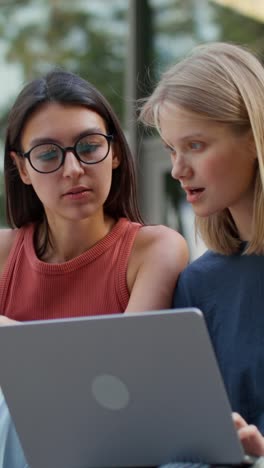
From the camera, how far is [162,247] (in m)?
1.71

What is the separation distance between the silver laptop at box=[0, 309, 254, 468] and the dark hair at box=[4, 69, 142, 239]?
2.01ft

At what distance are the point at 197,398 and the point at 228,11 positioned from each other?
138 inches

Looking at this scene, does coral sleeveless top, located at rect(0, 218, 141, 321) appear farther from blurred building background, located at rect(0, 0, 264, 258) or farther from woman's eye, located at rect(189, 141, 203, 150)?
blurred building background, located at rect(0, 0, 264, 258)

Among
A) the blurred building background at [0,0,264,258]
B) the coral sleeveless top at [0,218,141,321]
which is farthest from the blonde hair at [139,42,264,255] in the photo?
the blurred building background at [0,0,264,258]

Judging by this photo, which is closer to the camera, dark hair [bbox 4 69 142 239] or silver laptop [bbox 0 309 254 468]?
silver laptop [bbox 0 309 254 468]

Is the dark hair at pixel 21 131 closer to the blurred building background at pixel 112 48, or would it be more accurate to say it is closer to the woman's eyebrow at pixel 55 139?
the woman's eyebrow at pixel 55 139

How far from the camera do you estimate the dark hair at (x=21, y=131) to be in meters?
1.73

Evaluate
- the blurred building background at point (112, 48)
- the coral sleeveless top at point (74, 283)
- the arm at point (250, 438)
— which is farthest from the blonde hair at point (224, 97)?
the blurred building background at point (112, 48)

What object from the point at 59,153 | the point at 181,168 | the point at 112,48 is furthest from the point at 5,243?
the point at 112,48

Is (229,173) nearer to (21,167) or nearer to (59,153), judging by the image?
(59,153)

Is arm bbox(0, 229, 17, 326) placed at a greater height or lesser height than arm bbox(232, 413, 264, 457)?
greater

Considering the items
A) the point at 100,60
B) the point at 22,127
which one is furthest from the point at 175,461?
the point at 100,60

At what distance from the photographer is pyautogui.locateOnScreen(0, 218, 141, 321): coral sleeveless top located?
173cm

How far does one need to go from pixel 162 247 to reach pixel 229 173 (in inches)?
10.6
